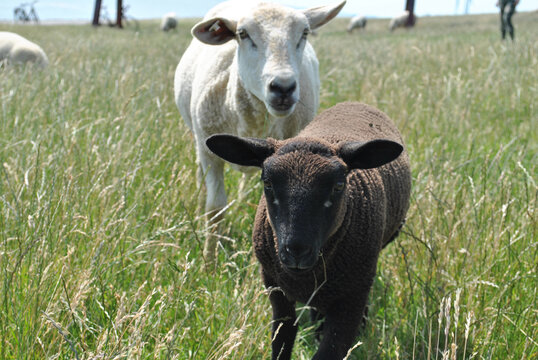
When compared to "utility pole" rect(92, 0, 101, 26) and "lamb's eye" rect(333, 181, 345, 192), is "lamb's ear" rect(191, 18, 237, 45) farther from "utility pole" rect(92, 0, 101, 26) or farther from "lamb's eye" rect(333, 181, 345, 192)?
"utility pole" rect(92, 0, 101, 26)

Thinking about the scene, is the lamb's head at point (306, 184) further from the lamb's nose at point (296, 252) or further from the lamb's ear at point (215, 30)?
the lamb's ear at point (215, 30)

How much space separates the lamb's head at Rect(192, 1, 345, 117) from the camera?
310 cm

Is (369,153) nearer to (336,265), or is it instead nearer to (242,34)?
(336,265)

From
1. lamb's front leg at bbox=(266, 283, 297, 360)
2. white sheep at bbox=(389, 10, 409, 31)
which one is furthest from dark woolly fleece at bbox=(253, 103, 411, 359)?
white sheep at bbox=(389, 10, 409, 31)

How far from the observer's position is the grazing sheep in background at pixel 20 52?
27.3ft

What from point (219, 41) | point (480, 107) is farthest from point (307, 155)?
point (480, 107)

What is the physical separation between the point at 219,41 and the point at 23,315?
7.88 ft

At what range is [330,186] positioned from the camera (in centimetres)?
197

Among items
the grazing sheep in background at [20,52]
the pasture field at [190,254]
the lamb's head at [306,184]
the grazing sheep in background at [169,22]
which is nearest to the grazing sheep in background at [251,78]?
the pasture field at [190,254]

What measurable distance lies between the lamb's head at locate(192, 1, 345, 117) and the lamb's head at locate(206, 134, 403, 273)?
3.17 feet

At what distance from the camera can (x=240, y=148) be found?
2.22m

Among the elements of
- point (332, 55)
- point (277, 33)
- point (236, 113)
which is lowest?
point (332, 55)

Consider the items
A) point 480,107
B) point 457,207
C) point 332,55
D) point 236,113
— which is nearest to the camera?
point 457,207

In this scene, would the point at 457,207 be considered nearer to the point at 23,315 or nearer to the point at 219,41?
the point at 219,41
